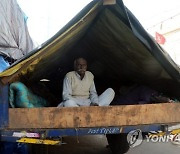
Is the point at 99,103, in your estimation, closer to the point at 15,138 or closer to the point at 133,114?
the point at 133,114

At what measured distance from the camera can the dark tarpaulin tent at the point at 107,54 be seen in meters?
3.46

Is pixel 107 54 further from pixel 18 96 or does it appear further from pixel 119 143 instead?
pixel 18 96

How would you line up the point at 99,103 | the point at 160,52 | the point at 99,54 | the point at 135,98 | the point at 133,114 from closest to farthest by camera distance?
the point at 133,114 < the point at 160,52 < the point at 99,103 < the point at 135,98 < the point at 99,54

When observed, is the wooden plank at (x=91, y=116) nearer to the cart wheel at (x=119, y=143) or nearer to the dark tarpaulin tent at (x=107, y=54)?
the dark tarpaulin tent at (x=107, y=54)

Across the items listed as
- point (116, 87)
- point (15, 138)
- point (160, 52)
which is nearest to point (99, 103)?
point (160, 52)

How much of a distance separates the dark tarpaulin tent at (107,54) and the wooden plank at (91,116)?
1.61 ft

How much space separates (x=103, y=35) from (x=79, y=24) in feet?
3.84

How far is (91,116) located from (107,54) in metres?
2.18

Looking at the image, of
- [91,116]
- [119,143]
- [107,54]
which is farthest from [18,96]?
[119,143]

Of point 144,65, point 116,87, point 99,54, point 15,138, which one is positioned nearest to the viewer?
point 15,138

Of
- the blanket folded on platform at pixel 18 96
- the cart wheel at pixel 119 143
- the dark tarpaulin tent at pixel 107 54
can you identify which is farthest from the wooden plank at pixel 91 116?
the cart wheel at pixel 119 143

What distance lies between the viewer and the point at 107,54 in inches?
210

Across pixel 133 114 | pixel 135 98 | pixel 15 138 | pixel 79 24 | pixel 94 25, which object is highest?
pixel 94 25

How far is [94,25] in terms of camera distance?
14.5 ft
